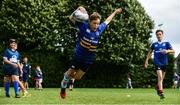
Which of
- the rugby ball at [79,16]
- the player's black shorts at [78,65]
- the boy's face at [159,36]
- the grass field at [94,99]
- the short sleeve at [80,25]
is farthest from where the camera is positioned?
the boy's face at [159,36]

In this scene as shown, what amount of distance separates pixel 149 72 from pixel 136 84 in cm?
248

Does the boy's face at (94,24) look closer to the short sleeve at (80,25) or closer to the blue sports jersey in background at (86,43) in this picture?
the blue sports jersey in background at (86,43)

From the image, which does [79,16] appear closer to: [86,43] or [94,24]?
[94,24]

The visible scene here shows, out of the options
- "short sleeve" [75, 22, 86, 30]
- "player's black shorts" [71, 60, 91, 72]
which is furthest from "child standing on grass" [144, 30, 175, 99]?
"short sleeve" [75, 22, 86, 30]

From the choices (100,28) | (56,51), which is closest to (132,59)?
(56,51)

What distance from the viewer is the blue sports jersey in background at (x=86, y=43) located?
14281 millimetres

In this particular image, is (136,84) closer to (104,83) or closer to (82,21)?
(104,83)

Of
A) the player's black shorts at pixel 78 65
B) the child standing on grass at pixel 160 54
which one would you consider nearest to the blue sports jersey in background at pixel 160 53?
the child standing on grass at pixel 160 54

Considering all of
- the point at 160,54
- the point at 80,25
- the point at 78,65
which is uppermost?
the point at 80,25

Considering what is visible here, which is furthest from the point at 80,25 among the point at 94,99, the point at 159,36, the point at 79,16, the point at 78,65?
the point at 159,36

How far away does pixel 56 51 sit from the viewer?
2095 inches

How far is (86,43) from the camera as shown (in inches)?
563

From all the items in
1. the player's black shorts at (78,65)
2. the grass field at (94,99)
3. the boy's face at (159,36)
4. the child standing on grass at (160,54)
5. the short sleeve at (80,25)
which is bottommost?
the grass field at (94,99)

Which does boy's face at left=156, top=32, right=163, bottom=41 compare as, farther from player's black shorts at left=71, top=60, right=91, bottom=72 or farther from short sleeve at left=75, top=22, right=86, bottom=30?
short sleeve at left=75, top=22, right=86, bottom=30
